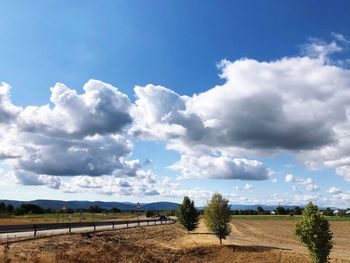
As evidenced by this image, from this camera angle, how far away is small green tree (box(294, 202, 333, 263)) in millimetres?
43312

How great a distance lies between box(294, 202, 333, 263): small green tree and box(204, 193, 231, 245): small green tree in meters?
21.0

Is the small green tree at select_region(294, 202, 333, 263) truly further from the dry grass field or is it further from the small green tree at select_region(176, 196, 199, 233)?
the small green tree at select_region(176, 196, 199, 233)

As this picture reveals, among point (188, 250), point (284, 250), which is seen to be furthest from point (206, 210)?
point (284, 250)

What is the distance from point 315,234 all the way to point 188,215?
43.2 metres

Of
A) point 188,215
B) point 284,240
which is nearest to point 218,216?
point 284,240

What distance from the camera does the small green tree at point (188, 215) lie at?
84750mm

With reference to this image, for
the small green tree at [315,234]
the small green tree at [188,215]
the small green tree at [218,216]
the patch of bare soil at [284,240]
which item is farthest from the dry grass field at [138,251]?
the small green tree at [188,215]

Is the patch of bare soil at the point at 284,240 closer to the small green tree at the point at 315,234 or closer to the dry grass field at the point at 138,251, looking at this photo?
the dry grass field at the point at 138,251

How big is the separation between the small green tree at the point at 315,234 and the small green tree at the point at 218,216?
2097 cm

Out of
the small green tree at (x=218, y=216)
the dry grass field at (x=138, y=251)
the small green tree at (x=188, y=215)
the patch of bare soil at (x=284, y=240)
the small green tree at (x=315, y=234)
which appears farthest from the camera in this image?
the small green tree at (x=188, y=215)

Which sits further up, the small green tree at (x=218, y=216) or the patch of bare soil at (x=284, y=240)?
the small green tree at (x=218, y=216)

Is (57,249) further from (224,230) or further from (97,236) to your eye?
(224,230)

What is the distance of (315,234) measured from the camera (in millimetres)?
43438

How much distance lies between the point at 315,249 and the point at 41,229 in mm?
36075
